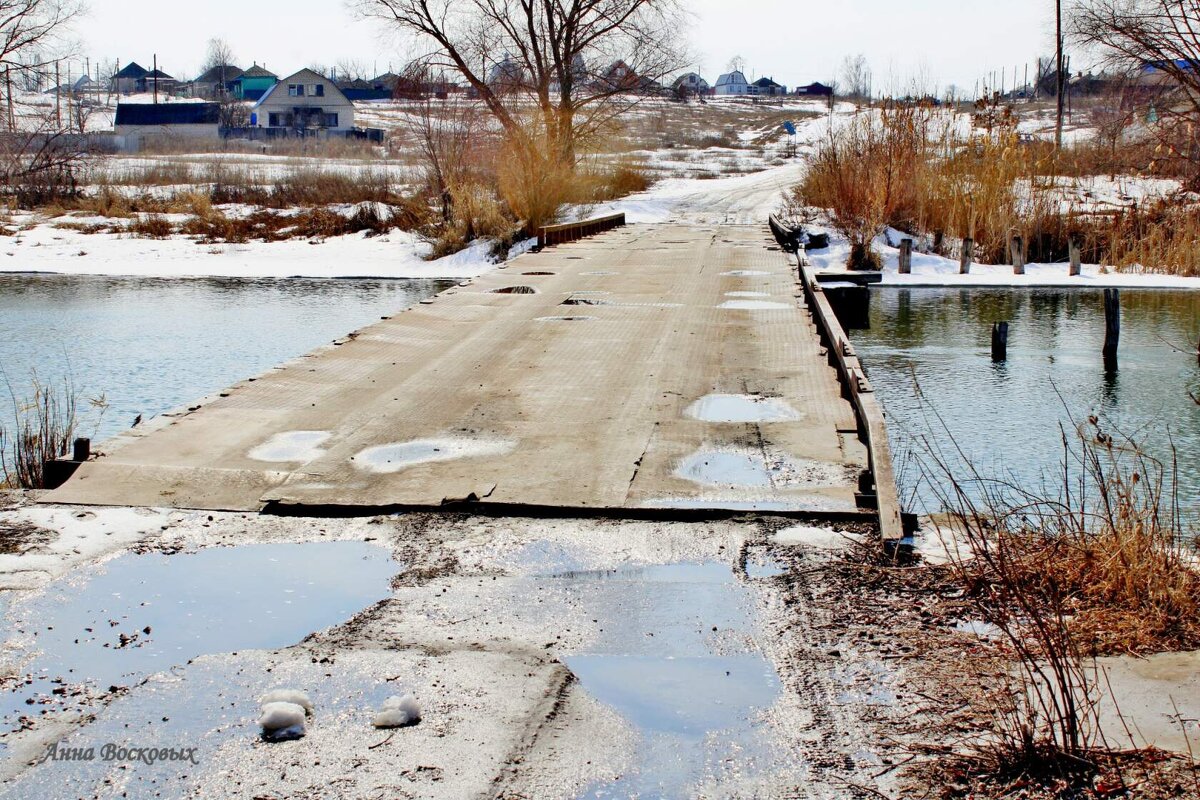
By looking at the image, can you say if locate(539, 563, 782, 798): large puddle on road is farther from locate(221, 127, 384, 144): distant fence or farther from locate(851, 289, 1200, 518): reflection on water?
locate(221, 127, 384, 144): distant fence

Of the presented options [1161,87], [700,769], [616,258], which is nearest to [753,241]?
[616,258]

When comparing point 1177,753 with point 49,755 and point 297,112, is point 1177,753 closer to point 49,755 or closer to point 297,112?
point 49,755

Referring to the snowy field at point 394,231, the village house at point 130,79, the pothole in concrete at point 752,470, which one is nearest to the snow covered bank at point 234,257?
the snowy field at point 394,231

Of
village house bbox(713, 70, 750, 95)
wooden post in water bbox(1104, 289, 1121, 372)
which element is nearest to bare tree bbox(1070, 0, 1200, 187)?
wooden post in water bbox(1104, 289, 1121, 372)

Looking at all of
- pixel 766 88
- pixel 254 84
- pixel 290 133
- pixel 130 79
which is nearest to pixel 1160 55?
pixel 290 133

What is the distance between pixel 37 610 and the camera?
16.3 feet

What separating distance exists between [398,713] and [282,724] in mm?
365

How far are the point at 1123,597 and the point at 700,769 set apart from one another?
6.86ft

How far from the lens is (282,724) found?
3.93m

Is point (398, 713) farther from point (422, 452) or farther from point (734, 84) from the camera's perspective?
point (734, 84)

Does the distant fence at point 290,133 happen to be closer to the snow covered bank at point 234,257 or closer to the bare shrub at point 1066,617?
the snow covered bank at point 234,257

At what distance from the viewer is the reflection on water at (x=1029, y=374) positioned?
9664 mm

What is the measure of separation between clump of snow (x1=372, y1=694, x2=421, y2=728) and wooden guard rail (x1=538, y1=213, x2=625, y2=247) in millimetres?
17901

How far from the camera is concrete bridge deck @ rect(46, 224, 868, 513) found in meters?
6.49
